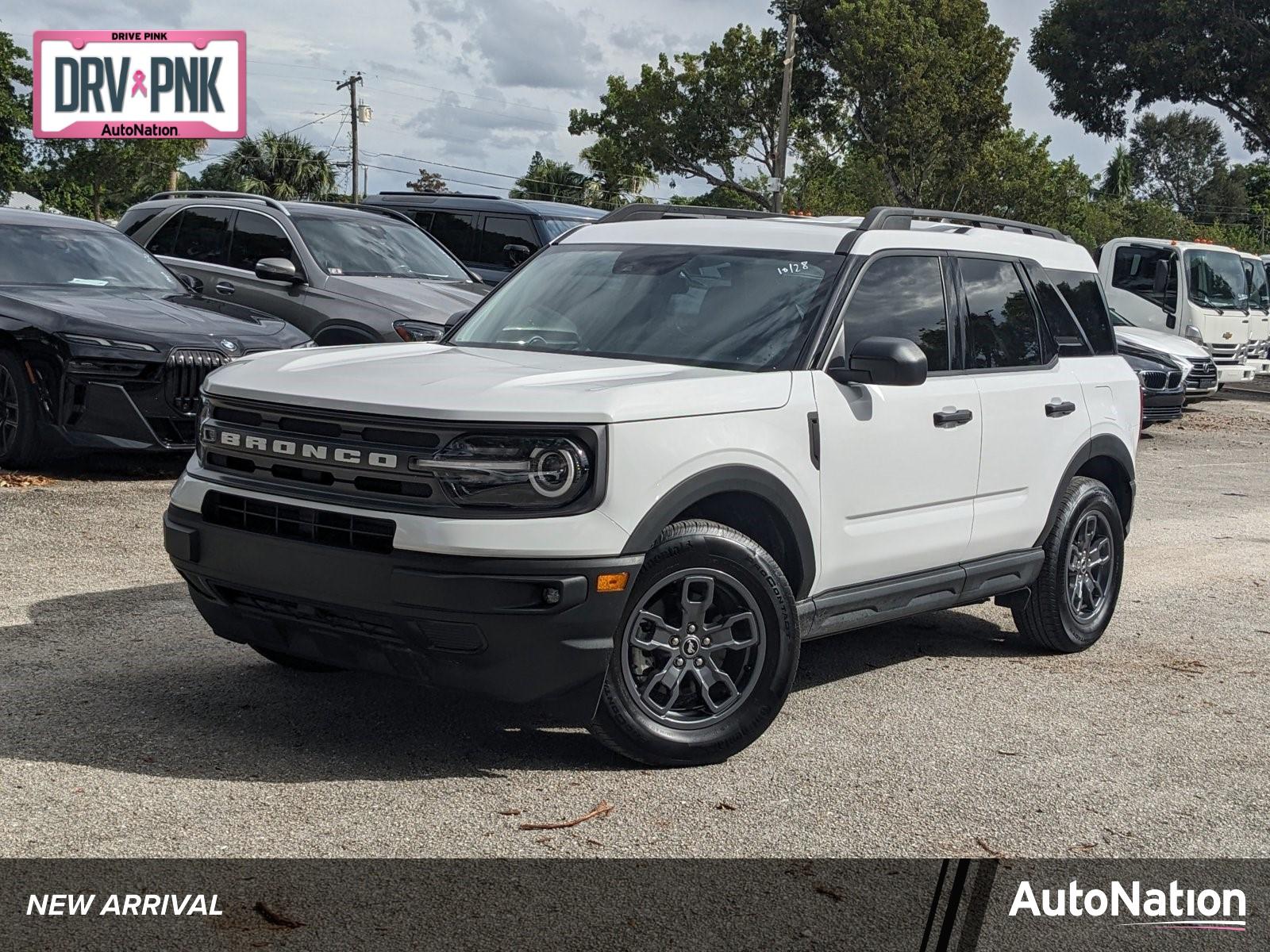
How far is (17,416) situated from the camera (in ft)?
32.1

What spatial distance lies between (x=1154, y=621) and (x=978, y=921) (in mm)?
4218

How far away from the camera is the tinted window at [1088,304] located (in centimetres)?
701

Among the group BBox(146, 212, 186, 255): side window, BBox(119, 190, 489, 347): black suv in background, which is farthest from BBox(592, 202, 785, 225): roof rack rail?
BBox(146, 212, 186, 255): side window

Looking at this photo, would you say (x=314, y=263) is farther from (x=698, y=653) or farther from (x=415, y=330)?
(x=698, y=653)

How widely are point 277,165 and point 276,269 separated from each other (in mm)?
64504

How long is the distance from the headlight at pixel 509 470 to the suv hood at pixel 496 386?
0.24ft

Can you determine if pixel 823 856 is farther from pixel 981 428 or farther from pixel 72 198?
pixel 72 198

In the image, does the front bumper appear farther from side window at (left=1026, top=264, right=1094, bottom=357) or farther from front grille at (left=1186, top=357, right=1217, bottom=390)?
front grille at (left=1186, top=357, right=1217, bottom=390)

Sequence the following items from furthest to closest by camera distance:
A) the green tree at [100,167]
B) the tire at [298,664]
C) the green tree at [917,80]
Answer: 1. the green tree at [100,167]
2. the green tree at [917,80]
3. the tire at [298,664]

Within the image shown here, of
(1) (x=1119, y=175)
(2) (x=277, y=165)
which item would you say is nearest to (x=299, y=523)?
(2) (x=277, y=165)

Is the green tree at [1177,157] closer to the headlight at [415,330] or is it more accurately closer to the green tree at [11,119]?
the green tree at [11,119]

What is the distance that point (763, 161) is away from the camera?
44625 millimetres

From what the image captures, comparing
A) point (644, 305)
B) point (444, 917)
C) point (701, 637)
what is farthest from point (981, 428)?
point (444, 917)

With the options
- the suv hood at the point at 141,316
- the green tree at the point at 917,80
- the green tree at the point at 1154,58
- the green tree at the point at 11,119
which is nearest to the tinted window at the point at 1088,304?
the suv hood at the point at 141,316
